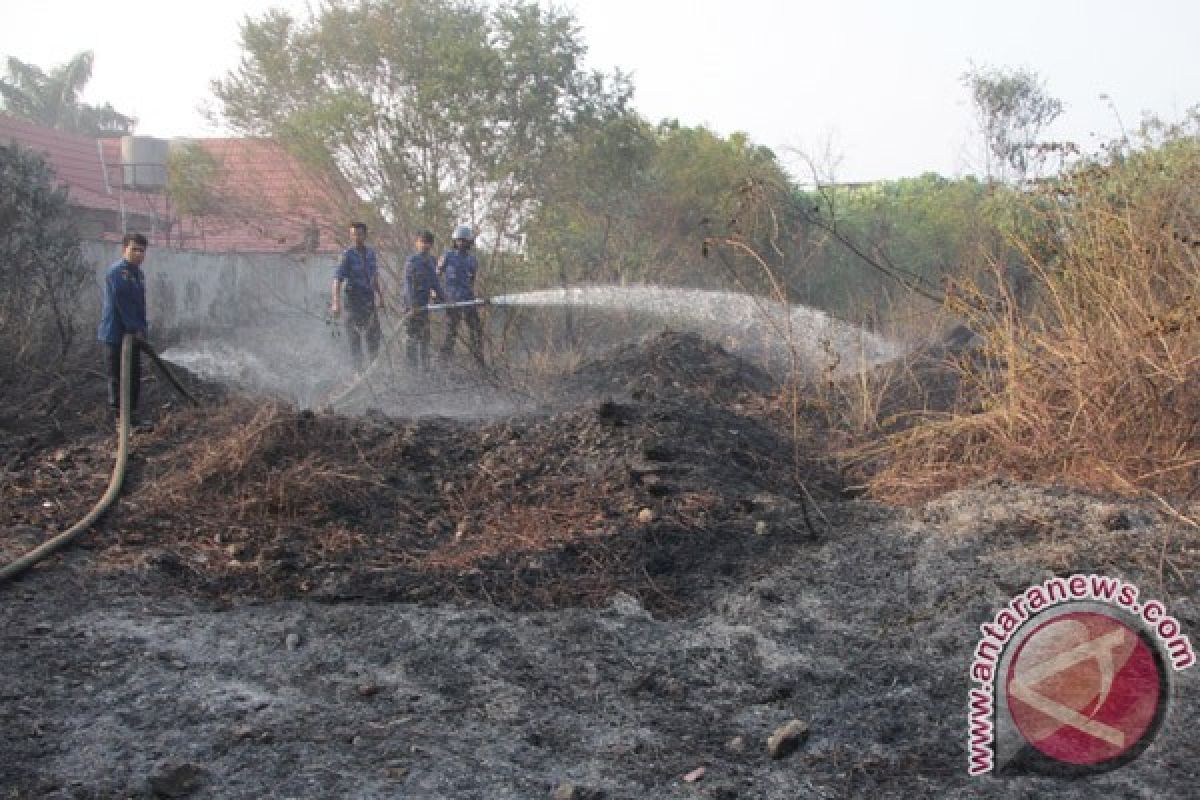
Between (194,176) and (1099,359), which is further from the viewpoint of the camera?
(194,176)

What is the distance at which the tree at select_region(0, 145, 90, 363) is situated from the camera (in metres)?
9.81

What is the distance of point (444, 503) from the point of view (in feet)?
18.1

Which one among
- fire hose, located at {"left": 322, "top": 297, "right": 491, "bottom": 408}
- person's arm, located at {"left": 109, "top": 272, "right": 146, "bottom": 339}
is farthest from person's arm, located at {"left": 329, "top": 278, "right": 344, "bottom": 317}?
person's arm, located at {"left": 109, "top": 272, "right": 146, "bottom": 339}

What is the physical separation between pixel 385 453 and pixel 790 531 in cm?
219

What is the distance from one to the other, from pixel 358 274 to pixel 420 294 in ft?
1.84

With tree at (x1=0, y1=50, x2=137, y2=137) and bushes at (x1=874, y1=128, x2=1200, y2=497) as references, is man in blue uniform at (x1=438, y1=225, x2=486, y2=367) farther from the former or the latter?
tree at (x1=0, y1=50, x2=137, y2=137)

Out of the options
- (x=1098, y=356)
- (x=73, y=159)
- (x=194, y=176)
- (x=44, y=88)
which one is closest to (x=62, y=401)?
(x=1098, y=356)

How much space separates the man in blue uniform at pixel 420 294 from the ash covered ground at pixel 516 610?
2.80 metres

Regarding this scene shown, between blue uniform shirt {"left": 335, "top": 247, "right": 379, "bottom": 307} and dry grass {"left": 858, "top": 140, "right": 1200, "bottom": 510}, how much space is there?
5425 mm

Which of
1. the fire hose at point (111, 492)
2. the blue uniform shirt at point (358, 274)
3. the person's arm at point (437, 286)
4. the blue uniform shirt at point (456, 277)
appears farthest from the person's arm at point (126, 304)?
the blue uniform shirt at point (456, 277)

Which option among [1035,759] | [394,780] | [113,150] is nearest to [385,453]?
[394,780]

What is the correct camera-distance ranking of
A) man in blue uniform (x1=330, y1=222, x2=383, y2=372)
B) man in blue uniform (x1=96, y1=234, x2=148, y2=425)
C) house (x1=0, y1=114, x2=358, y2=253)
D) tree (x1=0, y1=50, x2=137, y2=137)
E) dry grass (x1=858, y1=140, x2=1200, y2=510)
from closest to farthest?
1. dry grass (x1=858, y1=140, x2=1200, y2=510)
2. man in blue uniform (x1=96, y1=234, x2=148, y2=425)
3. man in blue uniform (x1=330, y1=222, x2=383, y2=372)
4. house (x1=0, y1=114, x2=358, y2=253)
5. tree (x1=0, y1=50, x2=137, y2=137)

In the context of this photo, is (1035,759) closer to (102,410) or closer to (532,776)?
(532,776)

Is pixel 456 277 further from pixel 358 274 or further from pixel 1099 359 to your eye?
pixel 1099 359
